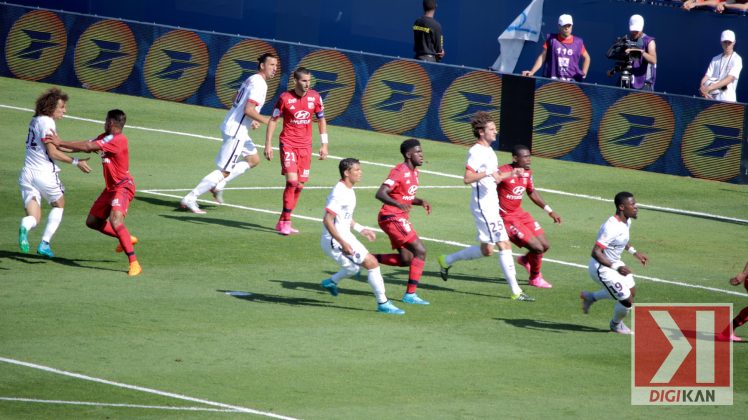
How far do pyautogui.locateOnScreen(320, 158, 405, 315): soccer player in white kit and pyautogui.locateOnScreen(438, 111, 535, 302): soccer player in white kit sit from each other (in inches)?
67.6

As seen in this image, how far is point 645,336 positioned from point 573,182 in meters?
10.6

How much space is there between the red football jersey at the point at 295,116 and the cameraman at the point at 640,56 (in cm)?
999

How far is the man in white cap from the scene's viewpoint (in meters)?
26.4

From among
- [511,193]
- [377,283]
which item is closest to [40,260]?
[377,283]

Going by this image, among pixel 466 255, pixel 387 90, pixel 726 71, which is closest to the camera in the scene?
pixel 466 255

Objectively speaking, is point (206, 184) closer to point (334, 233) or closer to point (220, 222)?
point (220, 222)

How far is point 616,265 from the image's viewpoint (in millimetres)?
14227

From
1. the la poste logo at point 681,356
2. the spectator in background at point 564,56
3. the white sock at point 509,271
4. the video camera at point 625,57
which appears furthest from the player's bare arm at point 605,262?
the spectator in background at point 564,56

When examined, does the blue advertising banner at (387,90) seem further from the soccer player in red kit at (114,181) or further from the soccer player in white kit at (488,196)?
the soccer player in red kit at (114,181)

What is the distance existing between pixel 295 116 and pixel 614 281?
267 inches

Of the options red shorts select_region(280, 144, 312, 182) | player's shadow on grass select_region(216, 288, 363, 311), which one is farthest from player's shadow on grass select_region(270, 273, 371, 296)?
red shorts select_region(280, 144, 312, 182)

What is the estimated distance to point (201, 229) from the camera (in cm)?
1911

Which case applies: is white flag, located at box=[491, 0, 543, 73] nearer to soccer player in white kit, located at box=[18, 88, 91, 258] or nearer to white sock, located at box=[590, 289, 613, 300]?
soccer player in white kit, located at box=[18, 88, 91, 258]

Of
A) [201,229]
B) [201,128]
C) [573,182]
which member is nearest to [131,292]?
[201,229]
